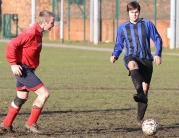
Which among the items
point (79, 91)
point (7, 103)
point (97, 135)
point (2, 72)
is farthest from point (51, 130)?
point (2, 72)

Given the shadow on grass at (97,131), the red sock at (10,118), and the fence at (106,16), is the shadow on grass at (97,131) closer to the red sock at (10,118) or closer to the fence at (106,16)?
the red sock at (10,118)

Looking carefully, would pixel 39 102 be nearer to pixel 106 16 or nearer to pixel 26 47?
pixel 26 47

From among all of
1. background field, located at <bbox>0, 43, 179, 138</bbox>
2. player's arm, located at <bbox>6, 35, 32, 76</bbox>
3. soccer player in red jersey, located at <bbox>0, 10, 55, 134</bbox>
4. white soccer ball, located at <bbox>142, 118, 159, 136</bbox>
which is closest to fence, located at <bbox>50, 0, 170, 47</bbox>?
background field, located at <bbox>0, 43, 179, 138</bbox>

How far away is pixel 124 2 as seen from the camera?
1528 inches

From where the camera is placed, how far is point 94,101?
43.3 feet

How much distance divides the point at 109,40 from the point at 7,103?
88.3 ft

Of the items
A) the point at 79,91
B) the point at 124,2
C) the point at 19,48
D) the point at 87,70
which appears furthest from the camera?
the point at 124,2

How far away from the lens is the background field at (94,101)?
9.66 metres

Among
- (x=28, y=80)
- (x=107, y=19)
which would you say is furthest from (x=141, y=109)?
(x=107, y=19)

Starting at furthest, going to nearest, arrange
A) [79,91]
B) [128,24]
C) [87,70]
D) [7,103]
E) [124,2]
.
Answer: [124,2] → [87,70] → [79,91] → [7,103] → [128,24]

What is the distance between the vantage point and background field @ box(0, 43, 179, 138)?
966cm

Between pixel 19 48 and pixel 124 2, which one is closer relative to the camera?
pixel 19 48

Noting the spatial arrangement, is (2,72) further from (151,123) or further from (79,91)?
(151,123)

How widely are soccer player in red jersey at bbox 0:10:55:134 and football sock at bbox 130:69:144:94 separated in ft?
4.43
